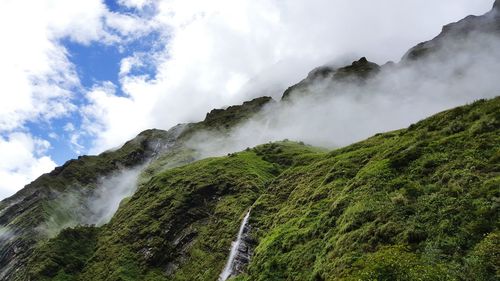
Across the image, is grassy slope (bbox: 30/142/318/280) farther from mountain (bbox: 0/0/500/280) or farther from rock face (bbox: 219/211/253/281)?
rock face (bbox: 219/211/253/281)

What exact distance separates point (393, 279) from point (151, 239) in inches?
3616

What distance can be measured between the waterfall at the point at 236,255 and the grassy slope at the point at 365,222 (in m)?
2.78

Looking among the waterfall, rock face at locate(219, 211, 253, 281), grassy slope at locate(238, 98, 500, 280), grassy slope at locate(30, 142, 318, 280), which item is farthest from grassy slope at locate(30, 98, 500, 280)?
the waterfall

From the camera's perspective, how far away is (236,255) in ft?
284

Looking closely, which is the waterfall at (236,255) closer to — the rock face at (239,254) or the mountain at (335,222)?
the rock face at (239,254)

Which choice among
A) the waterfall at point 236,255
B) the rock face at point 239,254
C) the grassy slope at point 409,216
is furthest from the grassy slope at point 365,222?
the waterfall at point 236,255

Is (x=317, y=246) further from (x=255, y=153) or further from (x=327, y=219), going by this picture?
(x=255, y=153)

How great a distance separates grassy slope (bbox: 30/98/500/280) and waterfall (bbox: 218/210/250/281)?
9.13ft

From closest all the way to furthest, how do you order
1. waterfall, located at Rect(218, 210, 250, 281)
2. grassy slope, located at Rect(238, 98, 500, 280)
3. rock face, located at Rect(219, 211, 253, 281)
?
grassy slope, located at Rect(238, 98, 500, 280) → rock face, located at Rect(219, 211, 253, 281) → waterfall, located at Rect(218, 210, 250, 281)

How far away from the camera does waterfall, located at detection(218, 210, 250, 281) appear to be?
3285 inches

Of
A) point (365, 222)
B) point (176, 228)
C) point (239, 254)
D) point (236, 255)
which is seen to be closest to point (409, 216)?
point (365, 222)

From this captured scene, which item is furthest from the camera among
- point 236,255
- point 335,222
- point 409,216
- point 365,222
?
point 236,255

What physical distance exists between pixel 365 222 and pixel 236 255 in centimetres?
4217

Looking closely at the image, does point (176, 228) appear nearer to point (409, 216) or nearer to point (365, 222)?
point (365, 222)
